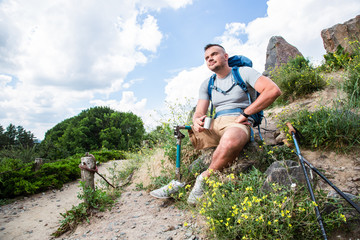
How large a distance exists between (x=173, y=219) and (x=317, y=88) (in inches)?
215

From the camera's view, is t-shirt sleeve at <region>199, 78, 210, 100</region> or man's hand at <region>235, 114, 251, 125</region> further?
t-shirt sleeve at <region>199, 78, 210, 100</region>

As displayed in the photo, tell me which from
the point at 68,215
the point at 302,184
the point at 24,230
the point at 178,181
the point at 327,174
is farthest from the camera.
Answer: the point at 24,230

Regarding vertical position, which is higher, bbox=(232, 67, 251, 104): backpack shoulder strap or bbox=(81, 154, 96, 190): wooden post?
bbox=(232, 67, 251, 104): backpack shoulder strap

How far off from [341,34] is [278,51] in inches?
127

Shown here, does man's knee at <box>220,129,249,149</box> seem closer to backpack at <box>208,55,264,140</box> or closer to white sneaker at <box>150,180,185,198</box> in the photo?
backpack at <box>208,55,264,140</box>

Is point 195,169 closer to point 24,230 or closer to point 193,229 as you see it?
point 193,229

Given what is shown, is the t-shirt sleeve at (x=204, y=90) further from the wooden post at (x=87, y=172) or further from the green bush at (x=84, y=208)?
the green bush at (x=84, y=208)

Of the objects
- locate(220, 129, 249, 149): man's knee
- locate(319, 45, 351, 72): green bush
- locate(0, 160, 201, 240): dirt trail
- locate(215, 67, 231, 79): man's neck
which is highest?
locate(319, 45, 351, 72): green bush

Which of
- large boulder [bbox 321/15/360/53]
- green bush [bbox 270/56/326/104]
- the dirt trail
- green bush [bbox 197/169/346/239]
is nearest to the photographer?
green bush [bbox 197/169/346/239]

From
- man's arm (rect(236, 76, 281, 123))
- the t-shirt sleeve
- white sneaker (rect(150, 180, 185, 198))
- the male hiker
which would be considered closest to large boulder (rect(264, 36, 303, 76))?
the t-shirt sleeve

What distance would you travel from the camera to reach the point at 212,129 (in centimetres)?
317

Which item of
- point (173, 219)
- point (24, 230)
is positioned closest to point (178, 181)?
point (173, 219)

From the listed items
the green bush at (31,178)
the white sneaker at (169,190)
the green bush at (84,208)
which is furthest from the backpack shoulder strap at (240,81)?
the green bush at (31,178)

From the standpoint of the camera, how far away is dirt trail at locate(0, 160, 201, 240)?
105 inches
